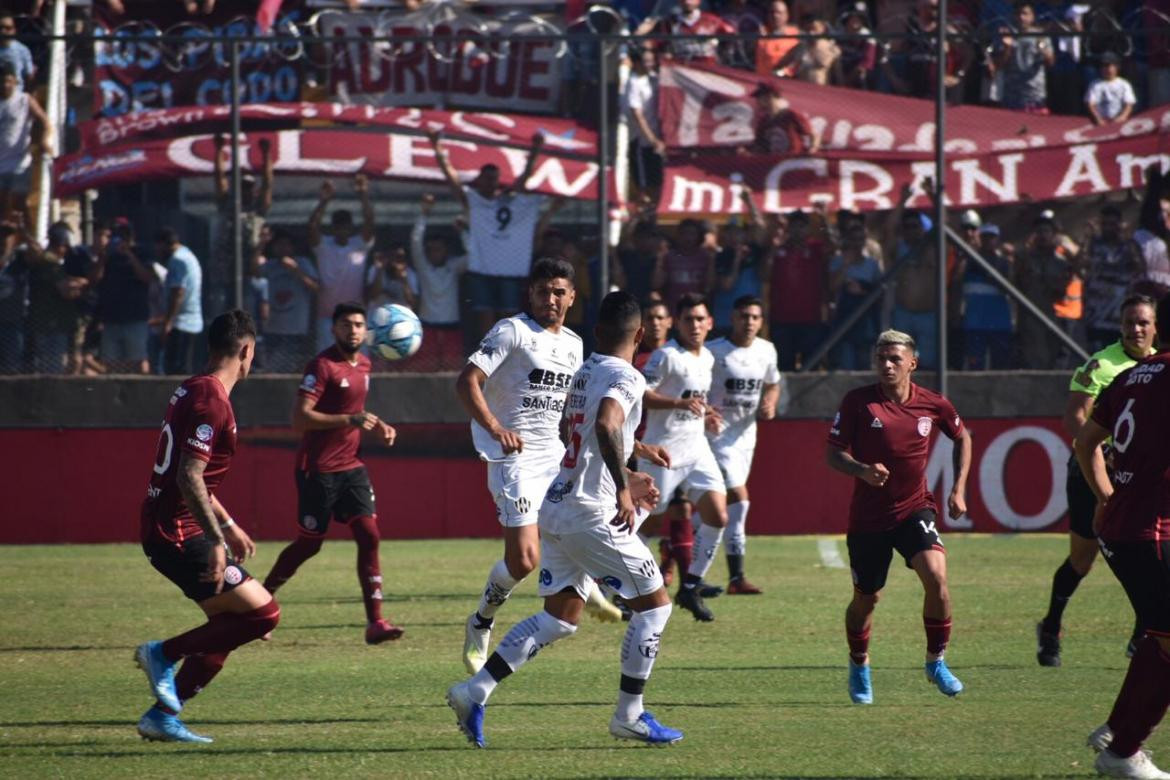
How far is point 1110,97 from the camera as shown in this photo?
1947cm

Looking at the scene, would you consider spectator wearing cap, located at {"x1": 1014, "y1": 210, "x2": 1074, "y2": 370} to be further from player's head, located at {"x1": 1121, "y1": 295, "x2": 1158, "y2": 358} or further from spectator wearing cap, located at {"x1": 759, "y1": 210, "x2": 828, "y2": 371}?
player's head, located at {"x1": 1121, "y1": 295, "x2": 1158, "y2": 358}

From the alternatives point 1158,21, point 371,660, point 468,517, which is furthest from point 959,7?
point 371,660

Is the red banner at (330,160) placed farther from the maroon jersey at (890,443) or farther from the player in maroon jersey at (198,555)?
the player in maroon jersey at (198,555)

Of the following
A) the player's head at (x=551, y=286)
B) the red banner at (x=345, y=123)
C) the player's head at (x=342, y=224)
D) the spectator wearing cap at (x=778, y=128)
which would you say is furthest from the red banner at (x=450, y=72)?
the player's head at (x=551, y=286)

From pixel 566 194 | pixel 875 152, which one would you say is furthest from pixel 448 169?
pixel 875 152

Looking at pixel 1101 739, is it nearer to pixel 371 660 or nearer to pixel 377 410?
pixel 371 660

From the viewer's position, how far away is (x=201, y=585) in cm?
834

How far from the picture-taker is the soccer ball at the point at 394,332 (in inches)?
582

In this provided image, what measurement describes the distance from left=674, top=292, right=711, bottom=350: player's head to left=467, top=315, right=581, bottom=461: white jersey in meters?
3.45

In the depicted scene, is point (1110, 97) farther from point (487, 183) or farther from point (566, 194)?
point (487, 183)

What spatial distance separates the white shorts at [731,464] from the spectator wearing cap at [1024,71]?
688 centimetres

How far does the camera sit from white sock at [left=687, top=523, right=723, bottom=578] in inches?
534

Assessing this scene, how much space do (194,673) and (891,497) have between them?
405 cm

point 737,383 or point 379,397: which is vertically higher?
point 737,383
